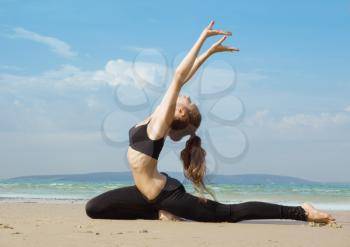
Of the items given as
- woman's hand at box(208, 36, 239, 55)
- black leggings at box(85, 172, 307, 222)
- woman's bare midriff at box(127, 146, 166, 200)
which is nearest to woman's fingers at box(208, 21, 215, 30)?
woman's hand at box(208, 36, 239, 55)

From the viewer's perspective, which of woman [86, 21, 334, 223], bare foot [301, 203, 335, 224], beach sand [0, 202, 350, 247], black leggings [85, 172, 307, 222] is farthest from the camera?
bare foot [301, 203, 335, 224]

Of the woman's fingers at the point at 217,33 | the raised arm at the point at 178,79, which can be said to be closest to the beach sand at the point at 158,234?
the raised arm at the point at 178,79

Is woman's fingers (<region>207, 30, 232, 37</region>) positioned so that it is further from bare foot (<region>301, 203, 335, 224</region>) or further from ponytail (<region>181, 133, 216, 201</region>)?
bare foot (<region>301, 203, 335, 224</region>)

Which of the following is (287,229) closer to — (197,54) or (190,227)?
(190,227)

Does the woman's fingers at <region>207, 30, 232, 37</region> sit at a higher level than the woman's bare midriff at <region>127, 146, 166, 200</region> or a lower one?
higher

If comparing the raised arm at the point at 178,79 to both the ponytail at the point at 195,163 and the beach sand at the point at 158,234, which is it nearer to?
the ponytail at the point at 195,163

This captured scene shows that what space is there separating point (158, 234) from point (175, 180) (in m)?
1.14

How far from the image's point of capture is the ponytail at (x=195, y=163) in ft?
17.1

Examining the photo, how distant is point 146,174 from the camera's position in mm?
5270

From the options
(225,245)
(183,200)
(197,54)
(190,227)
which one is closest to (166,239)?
(225,245)

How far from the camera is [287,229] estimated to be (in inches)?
196

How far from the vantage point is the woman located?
511cm

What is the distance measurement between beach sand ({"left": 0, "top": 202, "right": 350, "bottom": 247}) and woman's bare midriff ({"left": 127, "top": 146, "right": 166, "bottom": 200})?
0.31 m

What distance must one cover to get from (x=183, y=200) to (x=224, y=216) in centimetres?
45
